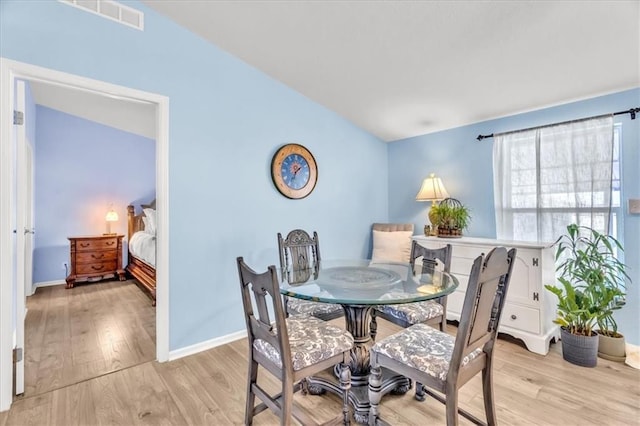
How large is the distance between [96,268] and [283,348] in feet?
15.9

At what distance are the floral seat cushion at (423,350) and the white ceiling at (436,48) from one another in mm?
2023

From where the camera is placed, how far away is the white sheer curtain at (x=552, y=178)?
2.51 m

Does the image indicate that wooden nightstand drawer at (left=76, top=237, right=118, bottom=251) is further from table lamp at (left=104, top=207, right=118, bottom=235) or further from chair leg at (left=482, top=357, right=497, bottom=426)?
chair leg at (left=482, top=357, right=497, bottom=426)

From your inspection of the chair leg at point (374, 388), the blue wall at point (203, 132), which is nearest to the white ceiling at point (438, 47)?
the blue wall at point (203, 132)

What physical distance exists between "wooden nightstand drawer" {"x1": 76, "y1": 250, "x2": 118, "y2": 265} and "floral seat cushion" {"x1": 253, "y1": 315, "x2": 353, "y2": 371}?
449 cm

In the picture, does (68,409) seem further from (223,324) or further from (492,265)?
(492,265)

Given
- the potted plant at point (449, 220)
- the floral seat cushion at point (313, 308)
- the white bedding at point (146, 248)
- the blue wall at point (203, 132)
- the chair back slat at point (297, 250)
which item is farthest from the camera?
the white bedding at point (146, 248)

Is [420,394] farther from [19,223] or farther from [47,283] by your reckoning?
[47,283]

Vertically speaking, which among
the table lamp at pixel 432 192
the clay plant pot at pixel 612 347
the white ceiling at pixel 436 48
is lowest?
the clay plant pot at pixel 612 347

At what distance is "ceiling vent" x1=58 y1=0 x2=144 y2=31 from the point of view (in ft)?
6.88

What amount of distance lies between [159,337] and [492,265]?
2403 millimetres

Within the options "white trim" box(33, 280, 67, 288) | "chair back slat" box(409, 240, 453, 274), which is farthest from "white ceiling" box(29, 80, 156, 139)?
"chair back slat" box(409, 240, 453, 274)

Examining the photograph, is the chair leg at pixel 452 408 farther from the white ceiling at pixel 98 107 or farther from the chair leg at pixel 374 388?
the white ceiling at pixel 98 107

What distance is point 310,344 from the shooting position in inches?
59.7
